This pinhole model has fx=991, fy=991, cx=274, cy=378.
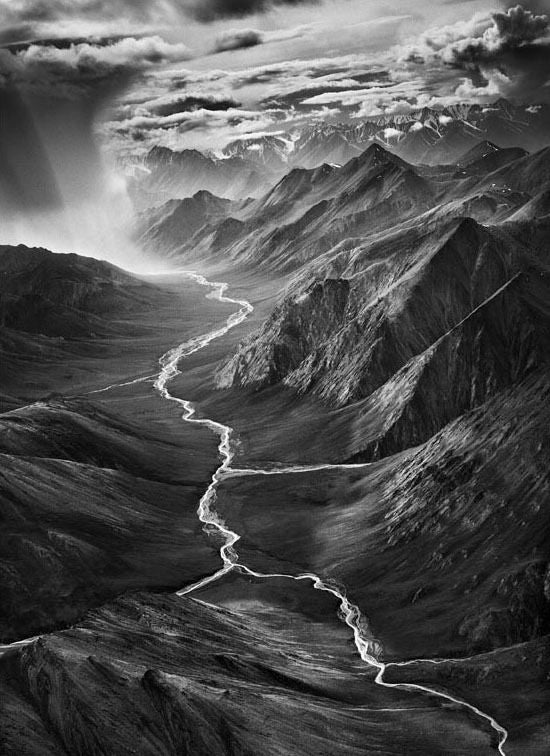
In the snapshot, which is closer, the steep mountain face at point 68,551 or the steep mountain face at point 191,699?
the steep mountain face at point 191,699

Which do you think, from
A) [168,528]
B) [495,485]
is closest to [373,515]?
[495,485]

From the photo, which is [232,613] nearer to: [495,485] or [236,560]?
[236,560]

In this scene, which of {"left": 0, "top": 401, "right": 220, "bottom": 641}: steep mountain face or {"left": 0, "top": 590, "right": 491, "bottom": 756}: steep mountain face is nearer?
{"left": 0, "top": 590, "right": 491, "bottom": 756}: steep mountain face

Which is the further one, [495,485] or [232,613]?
[495,485]

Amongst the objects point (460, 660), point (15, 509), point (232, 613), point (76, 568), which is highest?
point (15, 509)

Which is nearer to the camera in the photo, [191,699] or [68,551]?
[191,699]

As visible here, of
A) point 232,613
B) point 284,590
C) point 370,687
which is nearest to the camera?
point 370,687

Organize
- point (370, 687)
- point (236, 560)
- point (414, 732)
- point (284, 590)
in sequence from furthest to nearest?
1. point (236, 560)
2. point (284, 590)
3. point (370, 687)
4. point (414, 732)

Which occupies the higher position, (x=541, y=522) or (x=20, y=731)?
(x=20, y=731)

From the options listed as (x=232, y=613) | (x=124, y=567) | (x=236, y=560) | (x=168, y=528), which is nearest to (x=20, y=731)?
(x=232, y=613)

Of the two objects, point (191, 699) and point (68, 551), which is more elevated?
point (68, 551)
